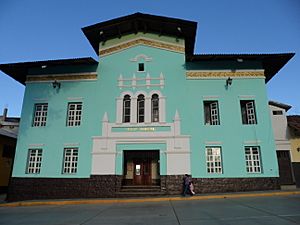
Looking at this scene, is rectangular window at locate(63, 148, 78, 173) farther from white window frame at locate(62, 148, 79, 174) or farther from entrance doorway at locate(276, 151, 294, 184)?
entrance doorway at locate(276, 151, 294, 184)

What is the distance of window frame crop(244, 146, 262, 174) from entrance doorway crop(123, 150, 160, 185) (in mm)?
5658

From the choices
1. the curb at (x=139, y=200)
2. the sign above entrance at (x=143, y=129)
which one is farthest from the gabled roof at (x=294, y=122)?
the sign above entrance at (x=143, y=129)

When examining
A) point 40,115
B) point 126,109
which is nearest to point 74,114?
point 40,115

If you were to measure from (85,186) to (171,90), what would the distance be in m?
8.09

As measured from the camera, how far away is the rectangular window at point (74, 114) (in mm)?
14203

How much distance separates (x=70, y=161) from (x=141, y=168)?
184 inches

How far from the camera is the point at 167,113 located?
13797 millimetres

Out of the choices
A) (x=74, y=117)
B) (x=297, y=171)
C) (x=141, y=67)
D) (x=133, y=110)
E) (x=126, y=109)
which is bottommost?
(x=297, y=171)

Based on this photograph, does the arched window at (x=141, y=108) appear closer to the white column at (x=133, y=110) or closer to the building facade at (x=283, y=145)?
the white column at (x=133, y=110)

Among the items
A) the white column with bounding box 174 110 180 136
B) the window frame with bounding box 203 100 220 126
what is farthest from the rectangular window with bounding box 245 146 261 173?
the white column with bounding box 174 110 180 136

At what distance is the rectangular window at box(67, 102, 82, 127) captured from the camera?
1420 cm

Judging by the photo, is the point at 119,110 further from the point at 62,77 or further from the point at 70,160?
the point at 62,77

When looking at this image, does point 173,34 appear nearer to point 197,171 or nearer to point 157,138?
point 157,138

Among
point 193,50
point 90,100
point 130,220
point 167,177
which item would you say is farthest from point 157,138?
point 193,50
